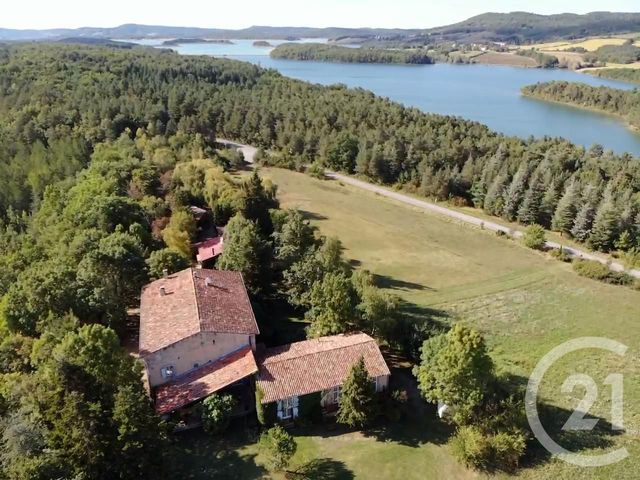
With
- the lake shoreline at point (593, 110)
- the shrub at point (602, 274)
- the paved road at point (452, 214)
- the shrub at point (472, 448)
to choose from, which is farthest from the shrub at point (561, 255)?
the lake shoreline at point (593, 110)

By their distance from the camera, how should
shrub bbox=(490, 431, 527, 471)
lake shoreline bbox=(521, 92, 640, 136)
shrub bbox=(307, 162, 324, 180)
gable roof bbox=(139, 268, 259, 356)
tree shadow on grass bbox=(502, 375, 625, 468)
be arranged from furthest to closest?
lake shoreline bbox=(521, 92, 640, 136) < shrub bbox=(307, 162, 324, 180) < gable roof bbox=(139, 268, 259, 356) < tree shadow on grass bbox=(502, 375, 625, 468) < shrub bbox=(490, 431, 527, 471)

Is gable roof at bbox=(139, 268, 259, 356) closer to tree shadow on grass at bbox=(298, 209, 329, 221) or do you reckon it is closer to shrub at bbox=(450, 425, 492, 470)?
shrub at bbox=(450, 425, 492, 470)

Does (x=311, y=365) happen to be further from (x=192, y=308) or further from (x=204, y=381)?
(x=192, y=308)

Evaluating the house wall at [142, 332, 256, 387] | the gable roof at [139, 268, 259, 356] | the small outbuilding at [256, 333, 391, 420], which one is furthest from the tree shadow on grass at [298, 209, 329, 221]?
the house wall at [142, 332, 256, 387]

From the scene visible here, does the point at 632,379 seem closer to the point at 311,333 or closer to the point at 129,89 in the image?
the point at 311,333

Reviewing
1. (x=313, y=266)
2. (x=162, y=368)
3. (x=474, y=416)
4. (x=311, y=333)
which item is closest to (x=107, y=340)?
(x=162, y=368)

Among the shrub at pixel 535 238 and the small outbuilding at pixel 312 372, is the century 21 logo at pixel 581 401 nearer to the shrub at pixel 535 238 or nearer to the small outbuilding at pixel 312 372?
the small outbuilding at pixel 312 372
